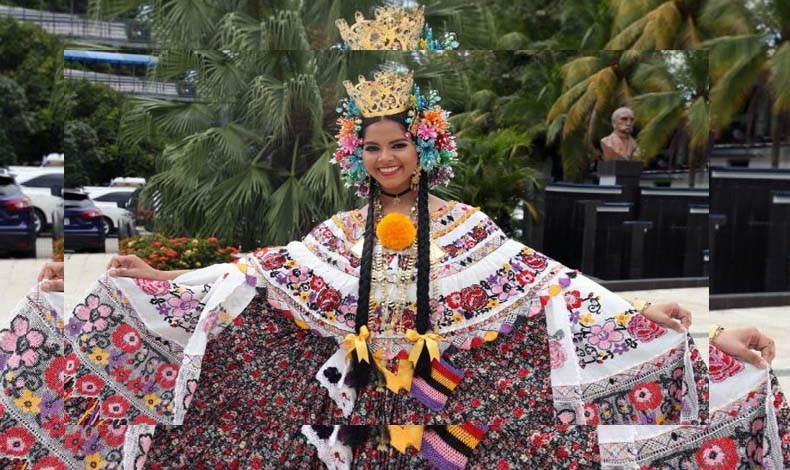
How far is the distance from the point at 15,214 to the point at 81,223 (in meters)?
4.17

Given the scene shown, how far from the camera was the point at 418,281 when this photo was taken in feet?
12.3

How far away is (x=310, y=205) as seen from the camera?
400 centimetres

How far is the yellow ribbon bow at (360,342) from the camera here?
3.71 m

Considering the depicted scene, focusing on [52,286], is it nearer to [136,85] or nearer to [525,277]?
[136,85]

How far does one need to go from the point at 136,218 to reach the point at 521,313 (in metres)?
1.69

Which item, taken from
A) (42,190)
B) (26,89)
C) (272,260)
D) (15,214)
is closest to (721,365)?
(272,260)

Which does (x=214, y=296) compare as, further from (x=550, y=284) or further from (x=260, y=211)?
(x=550, y=284)

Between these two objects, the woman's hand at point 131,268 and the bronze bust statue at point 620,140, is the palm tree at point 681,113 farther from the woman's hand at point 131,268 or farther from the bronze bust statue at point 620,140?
the woman's hand at point 131,268

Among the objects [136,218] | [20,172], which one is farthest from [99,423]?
[20,172]

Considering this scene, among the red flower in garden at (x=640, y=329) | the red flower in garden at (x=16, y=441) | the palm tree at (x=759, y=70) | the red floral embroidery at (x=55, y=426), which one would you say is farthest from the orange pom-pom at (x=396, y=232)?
the palm tree at (x=759, y=70)

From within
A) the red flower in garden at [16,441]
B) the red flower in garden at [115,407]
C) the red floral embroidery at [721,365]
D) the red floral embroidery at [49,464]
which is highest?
the red floral embroidery at [721,365]

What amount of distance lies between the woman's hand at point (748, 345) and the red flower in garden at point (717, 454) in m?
0.34

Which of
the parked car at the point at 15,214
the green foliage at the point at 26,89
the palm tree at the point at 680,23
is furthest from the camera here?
the green foliage at the point at 26,89

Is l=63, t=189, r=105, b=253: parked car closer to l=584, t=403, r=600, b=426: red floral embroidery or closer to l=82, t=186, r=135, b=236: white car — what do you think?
l=82, t=186, r=135, b=236: white car
